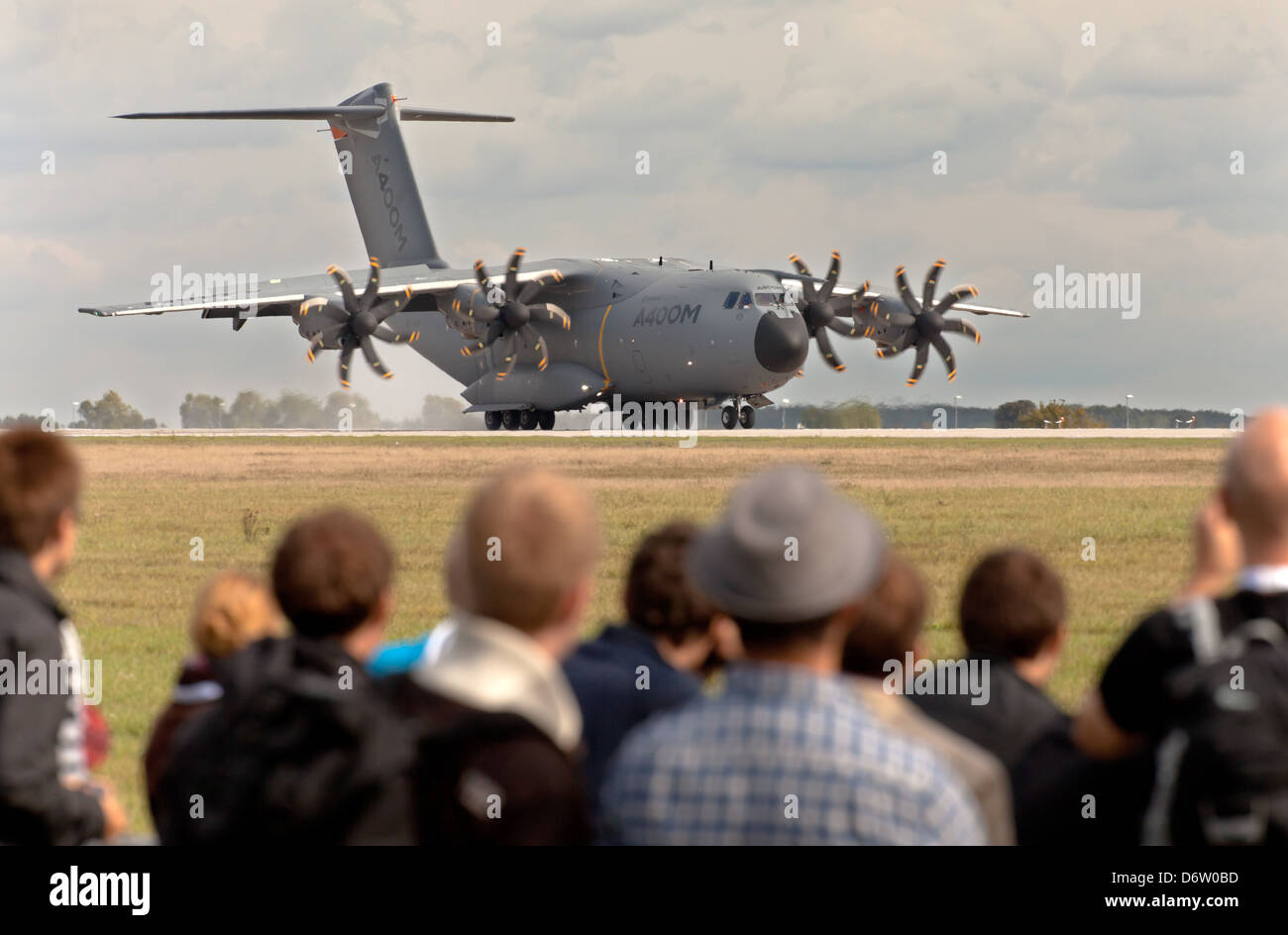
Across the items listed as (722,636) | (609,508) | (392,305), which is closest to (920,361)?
(392,305)

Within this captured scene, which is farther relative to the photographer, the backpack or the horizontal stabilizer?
the horizontal stabilizer

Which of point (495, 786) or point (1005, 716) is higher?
point (495, 786)

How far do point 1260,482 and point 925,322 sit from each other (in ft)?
135

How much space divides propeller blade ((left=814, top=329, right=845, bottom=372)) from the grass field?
391 centimetres

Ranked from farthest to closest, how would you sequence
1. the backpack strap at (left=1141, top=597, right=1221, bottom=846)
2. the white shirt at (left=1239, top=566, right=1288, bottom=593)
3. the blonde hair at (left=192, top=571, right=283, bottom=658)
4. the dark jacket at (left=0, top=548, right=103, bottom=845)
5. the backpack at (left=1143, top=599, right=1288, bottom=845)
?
the blonde hair at (left=192, top=571, right=283, bottom=658) → the dark jacket at (left=0, top=548, right=103, bottom=845) → the white shirt at (left=1239, top=566, right=1288, bottom=593) → the backpack strap at (left=1141, top=597, right=1221, bottom=846) → the backpack at (left=1143, top=599, right=1288, bottom=845)

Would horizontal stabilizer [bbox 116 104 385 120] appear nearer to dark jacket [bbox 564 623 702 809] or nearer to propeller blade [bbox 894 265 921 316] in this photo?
propeller blade [bbox 894 265 921 316]

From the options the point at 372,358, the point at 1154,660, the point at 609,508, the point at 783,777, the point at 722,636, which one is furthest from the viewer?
the point at 372,358

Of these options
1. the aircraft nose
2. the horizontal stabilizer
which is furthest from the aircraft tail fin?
the aircraft nose

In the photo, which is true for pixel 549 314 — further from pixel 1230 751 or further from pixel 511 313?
pixel 1230 751

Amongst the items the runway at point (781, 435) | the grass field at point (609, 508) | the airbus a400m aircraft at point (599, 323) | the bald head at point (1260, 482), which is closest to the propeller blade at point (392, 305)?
the airbus a400m aircraft at point (599, 323)

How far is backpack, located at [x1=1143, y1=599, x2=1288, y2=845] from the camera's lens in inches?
139

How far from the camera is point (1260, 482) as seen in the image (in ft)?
12.7

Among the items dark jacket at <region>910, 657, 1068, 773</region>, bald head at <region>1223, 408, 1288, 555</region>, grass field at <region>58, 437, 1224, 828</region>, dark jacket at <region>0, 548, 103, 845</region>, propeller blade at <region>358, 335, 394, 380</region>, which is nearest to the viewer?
bald head at <region>1223, 408, 1288, 555</region>
